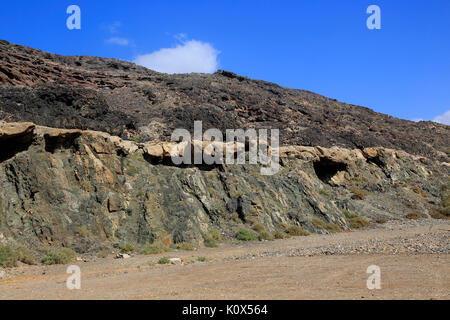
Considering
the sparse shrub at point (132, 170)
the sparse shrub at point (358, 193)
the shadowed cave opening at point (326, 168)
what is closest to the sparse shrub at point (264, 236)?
the sparse shrub at point (132, 170)

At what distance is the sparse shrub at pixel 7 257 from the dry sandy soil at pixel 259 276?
41cm

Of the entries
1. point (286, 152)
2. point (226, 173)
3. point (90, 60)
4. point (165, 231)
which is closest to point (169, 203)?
point (165, 231)

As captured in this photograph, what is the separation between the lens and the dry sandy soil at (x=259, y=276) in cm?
640

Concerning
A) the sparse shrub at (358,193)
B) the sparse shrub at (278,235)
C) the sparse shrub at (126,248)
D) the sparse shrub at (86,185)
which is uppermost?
the sparse shrub at (86,185)

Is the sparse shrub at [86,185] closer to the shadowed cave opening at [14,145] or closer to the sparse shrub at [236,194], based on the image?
the shadowed cave opening at [14,145]

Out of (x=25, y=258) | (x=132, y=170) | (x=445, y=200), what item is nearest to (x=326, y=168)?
(x=445, y=200)

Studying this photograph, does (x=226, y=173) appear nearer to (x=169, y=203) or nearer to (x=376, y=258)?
(x=169, y=203)

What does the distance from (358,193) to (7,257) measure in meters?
25.2

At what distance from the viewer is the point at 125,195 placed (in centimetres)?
1518

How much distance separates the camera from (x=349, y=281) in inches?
285

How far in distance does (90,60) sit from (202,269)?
53.2 metres

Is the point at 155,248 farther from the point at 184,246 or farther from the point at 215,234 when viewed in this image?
the point at 215,234

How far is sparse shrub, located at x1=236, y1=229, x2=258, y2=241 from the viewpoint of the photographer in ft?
52.4

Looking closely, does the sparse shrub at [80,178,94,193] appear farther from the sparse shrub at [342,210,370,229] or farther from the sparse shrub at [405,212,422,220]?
the sparse shrub at [405,212,422,220]
